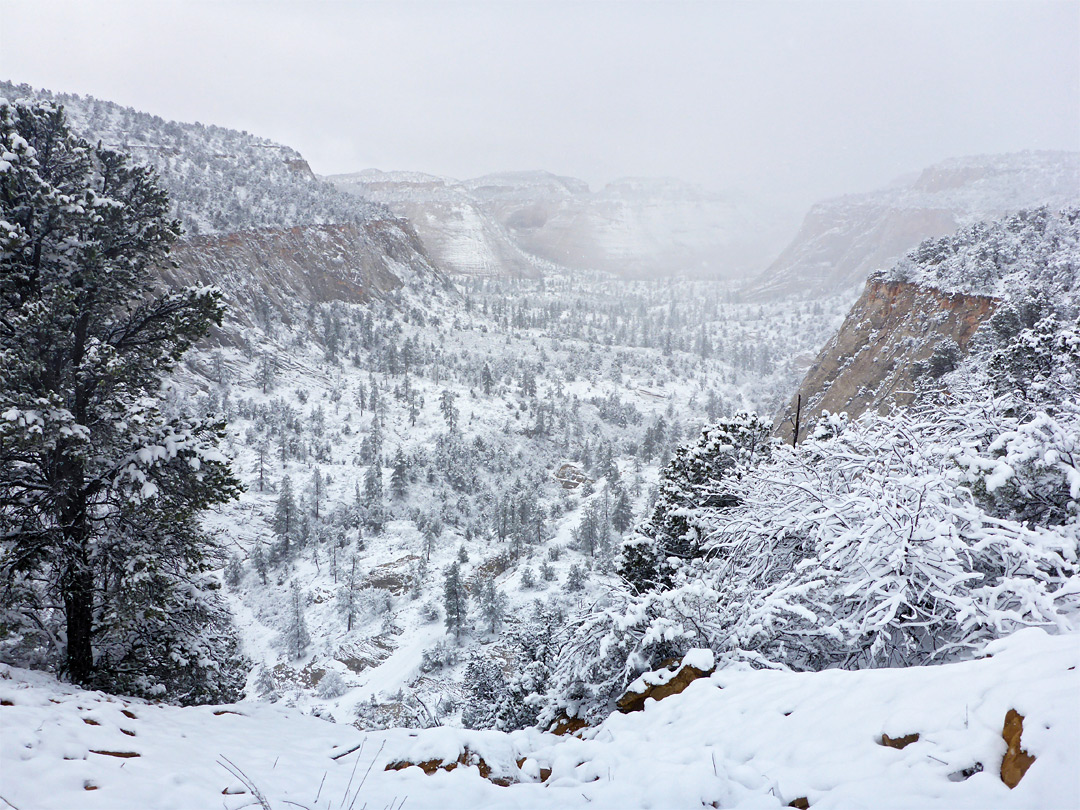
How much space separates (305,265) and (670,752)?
11437cm

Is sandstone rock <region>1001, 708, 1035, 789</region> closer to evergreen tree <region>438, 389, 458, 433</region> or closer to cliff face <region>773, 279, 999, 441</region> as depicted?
cliff face <region>773, 279, 999, 441</region>

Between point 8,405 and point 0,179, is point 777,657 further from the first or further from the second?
point 0,179

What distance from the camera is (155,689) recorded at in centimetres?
681

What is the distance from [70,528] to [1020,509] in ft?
38.1

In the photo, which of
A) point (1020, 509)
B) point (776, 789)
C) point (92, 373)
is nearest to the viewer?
point (776, 789)

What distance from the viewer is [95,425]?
681 centimetres

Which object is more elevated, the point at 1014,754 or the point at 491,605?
the point at 1014,754

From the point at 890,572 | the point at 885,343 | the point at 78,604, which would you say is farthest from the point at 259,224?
the point at 890,572

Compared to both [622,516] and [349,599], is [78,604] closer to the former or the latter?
[349,599]

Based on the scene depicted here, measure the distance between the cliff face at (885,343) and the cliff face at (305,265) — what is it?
73687mm

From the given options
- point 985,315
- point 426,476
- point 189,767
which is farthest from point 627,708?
point 426,476

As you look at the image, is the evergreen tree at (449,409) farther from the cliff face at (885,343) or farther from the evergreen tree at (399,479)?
the cliff face at (885,343)

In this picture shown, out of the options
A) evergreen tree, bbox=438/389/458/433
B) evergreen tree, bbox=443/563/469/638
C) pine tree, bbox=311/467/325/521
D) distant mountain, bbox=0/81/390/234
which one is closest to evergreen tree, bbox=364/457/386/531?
pine tree, bbox=311/467/325/521

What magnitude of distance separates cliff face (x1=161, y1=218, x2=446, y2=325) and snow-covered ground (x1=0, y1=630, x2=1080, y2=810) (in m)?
75.6
